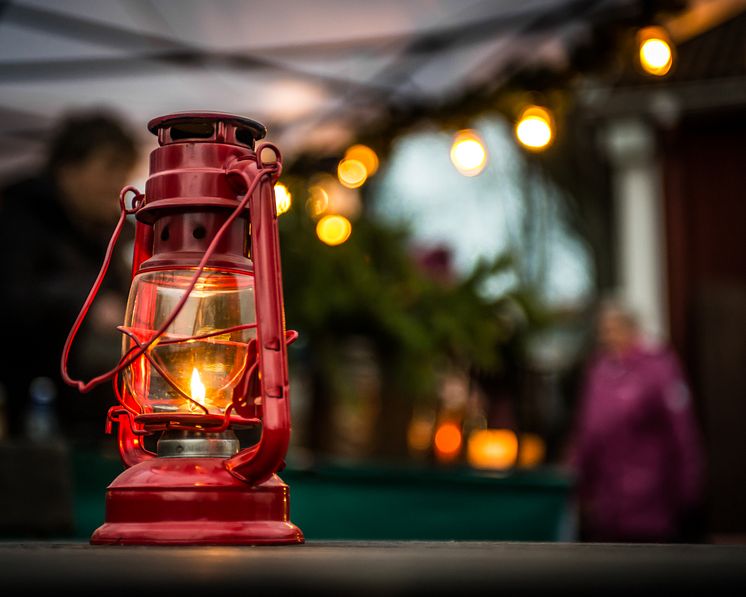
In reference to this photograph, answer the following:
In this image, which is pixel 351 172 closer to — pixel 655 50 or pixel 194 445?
pixel 655 50

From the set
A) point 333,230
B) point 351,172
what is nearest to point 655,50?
point 333,230

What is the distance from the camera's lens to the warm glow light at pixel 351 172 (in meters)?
6.24

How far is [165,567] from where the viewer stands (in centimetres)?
62

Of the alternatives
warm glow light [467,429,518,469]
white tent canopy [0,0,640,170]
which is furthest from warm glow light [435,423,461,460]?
white tent canopy [0,0,640,170]

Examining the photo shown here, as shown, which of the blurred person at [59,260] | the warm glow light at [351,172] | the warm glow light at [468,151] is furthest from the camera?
the warm glow light at [351,172]

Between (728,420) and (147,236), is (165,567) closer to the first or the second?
(147,236)

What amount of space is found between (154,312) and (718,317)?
611cm

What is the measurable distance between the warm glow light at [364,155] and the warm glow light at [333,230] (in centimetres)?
41

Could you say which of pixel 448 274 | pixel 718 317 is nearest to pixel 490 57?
pixel 448 274

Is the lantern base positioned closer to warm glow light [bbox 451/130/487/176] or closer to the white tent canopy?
the white tent canopy

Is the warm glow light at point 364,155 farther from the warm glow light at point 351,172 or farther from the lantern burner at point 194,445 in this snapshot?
the lantern burner at point 194,445

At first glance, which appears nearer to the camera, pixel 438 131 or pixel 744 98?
pixel 438 131

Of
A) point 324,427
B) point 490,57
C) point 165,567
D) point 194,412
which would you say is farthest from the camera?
point 324,427

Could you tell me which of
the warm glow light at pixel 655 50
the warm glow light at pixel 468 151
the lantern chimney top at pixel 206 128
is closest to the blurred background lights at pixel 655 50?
the warm glow light at pixel 655 50
